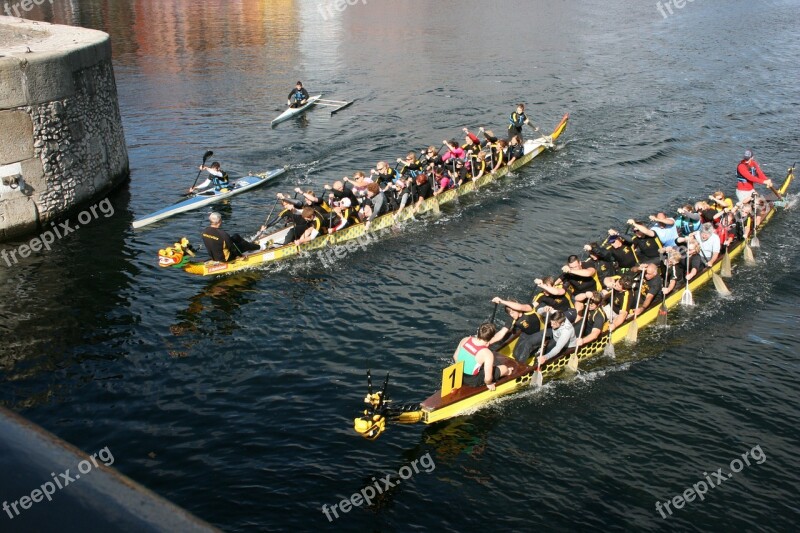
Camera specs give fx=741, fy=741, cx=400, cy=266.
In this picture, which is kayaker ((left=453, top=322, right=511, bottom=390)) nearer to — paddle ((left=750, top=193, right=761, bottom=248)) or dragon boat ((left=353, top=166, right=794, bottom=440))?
dragon boat ((left=353, top=166, right=794, bottom=440))

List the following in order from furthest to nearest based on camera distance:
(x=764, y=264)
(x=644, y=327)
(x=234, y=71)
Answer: (x=234, y=71), (x=764, y=264), (x=644, y=327)

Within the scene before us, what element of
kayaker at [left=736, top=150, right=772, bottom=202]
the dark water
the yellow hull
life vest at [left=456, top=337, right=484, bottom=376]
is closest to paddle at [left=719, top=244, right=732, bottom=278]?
the dark water

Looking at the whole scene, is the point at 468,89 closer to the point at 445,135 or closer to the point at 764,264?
the point at 445,135

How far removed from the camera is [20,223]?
23406mm

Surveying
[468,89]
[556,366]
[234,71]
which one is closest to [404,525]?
[556,366]

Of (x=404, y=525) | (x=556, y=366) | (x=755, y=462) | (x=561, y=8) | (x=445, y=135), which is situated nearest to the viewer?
(x=404, y=525)

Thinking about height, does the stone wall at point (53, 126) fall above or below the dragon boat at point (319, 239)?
above

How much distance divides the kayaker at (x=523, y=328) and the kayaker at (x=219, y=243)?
8.54m

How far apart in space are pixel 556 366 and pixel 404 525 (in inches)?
230

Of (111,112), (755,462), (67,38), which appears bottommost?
(755,462)

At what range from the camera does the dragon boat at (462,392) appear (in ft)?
44.5

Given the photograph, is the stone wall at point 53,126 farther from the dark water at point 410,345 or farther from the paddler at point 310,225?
the paddler at point 310,225

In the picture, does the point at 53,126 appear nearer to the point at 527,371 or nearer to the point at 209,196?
the point at 209,196

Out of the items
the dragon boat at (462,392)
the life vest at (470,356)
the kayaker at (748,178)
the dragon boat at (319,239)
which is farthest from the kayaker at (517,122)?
the life vest at (470,356)
